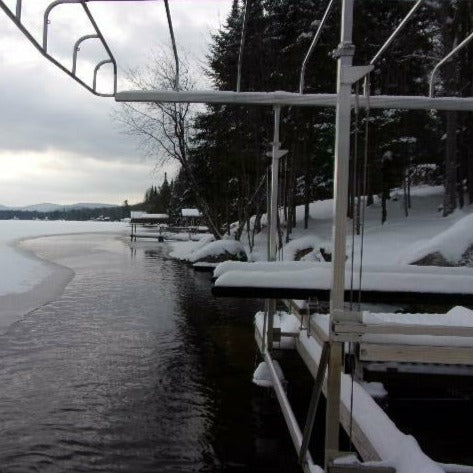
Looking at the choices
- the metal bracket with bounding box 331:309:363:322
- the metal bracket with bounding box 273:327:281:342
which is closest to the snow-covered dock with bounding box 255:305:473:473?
the metal bracket with bounding box 331:309:363:322

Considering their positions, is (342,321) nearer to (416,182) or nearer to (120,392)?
(120,392)

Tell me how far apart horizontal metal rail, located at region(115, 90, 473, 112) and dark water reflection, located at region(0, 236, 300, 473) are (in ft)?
10.2

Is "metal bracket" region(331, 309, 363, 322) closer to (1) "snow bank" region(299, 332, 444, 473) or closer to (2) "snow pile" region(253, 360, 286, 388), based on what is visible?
(1) "snow bank" region(299, 332, 444, 473)

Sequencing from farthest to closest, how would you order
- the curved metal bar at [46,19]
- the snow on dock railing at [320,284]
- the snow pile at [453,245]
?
the snow pile at [453,245] < the snow on dock railing at [320,284] < the curved metal bar at [46,19]

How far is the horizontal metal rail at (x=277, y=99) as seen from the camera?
4094 millimetres

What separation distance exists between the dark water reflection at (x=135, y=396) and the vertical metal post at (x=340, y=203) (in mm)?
1871

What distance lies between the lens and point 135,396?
6609mm

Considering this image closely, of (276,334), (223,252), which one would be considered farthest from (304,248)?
(276,334)

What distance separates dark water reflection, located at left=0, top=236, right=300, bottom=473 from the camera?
5043 mm

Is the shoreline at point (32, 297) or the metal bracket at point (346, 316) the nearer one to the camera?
the metal bracket at point (346, 316)

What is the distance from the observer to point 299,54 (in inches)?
720

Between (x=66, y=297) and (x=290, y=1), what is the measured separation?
8.95 metres

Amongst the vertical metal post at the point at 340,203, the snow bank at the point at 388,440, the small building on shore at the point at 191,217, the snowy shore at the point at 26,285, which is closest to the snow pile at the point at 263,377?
the snow bank at the point at 388,440

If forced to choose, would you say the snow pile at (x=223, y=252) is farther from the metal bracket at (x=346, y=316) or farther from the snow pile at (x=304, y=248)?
the metal bracket at (x=346, y=316)
